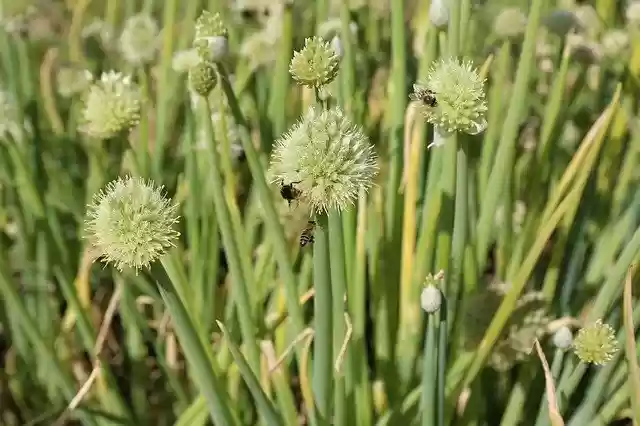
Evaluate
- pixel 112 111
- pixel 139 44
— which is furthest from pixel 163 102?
pixel 112 111

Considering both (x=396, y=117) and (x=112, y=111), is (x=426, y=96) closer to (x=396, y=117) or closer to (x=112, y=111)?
(x=396, y=117)

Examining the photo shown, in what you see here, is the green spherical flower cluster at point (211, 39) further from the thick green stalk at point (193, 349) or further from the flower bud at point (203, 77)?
the thick green stalk at point (193, 349)

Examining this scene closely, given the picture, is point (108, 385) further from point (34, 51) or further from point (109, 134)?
point (34, 51)

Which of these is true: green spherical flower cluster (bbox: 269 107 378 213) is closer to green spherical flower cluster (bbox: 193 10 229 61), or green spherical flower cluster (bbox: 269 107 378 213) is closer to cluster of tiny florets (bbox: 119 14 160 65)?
green spherical flower cluster (bbox: 193 10 229 61)

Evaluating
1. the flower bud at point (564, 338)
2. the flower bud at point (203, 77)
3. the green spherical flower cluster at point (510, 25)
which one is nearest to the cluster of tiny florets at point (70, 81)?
the flower bud at point (203, 77)

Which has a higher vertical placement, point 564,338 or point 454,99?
point 454,99

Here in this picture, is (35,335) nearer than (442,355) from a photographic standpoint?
No
